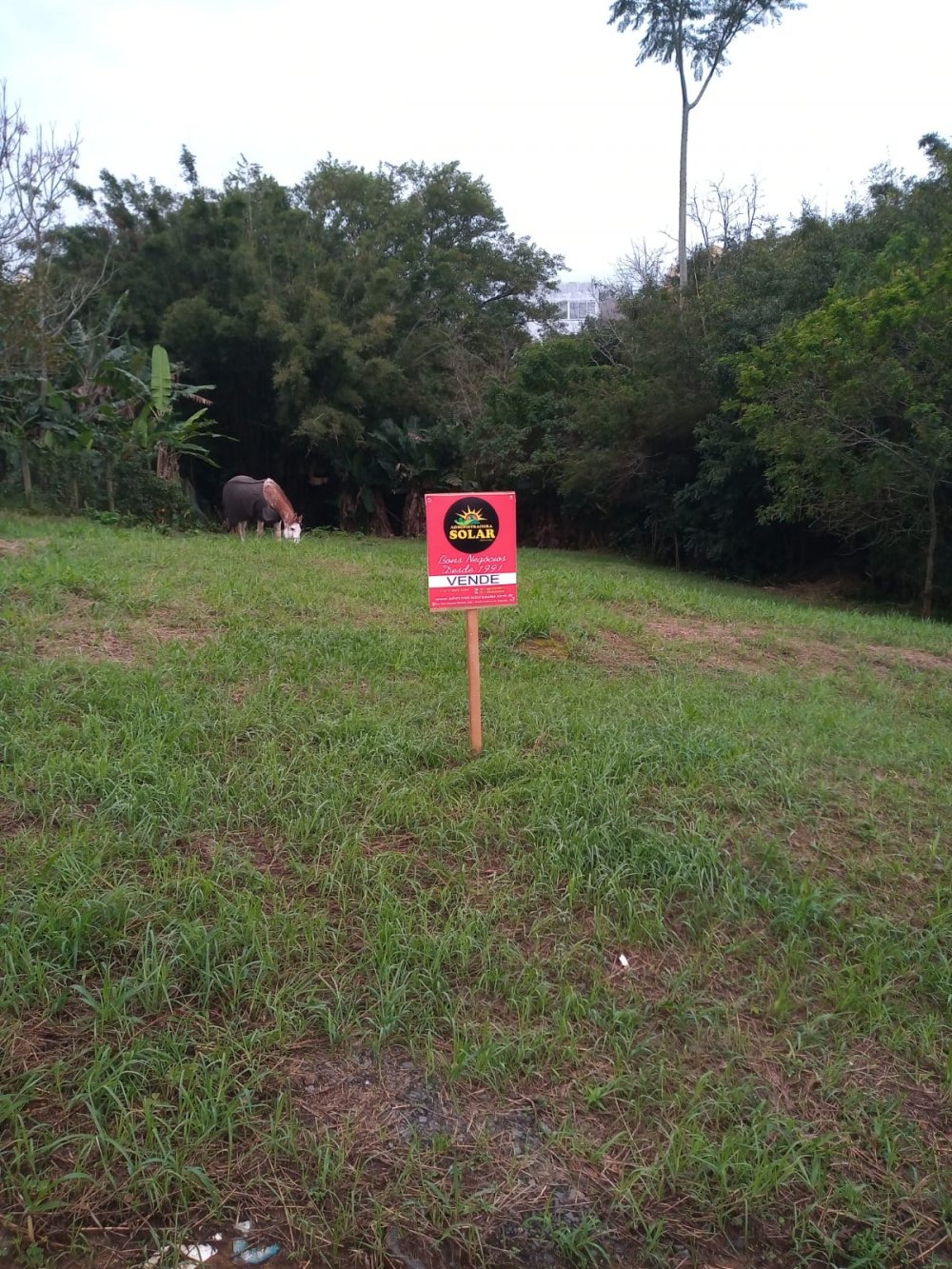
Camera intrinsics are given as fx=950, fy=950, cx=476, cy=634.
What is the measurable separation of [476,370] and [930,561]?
1367 centimetres

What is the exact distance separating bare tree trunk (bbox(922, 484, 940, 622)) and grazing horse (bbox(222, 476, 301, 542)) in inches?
363

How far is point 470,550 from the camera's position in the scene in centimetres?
471

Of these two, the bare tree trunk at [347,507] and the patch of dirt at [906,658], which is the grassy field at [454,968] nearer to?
the patch of dirt at [906,658]

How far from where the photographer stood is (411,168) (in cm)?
2817

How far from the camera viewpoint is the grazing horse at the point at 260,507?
1352 cm

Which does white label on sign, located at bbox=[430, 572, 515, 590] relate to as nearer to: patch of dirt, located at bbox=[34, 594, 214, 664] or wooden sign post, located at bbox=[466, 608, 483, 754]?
wooden sign post, located at bbox=[466, 608, 483, 754]

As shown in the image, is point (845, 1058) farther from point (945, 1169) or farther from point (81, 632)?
point (81, 632)

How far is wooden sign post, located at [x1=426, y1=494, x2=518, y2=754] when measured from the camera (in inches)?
Result: 183

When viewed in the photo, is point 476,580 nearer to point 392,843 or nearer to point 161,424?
point 392,843

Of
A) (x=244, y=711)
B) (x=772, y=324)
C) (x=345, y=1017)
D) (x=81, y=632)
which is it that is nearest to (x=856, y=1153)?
(x=345, y=1017)

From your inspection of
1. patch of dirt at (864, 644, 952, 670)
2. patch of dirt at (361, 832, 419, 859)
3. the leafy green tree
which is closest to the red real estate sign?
patch of dirt at (361, 832, 419, 859)

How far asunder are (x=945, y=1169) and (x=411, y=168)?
29.8 m

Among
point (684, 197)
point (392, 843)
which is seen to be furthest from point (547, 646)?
point (684, 197)

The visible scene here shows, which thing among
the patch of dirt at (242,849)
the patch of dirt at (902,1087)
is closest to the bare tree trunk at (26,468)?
the patch of dirt at (242,849)
